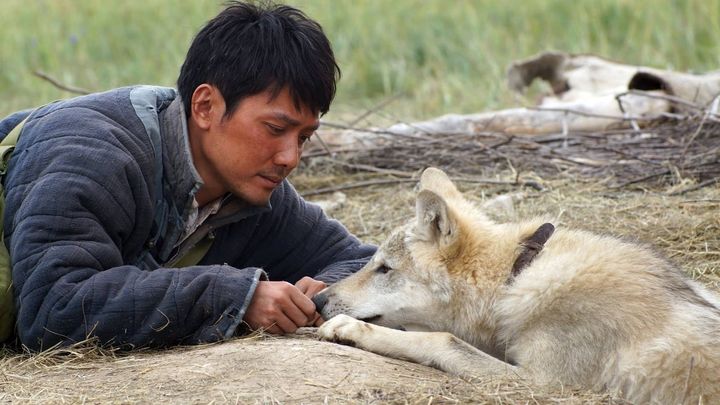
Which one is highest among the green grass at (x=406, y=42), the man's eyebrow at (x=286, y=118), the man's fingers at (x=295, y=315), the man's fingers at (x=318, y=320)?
the man's eyebrow at (x=286, y=118)

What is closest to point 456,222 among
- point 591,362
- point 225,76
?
point 591,362

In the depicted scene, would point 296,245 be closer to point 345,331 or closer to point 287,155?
point 287,155

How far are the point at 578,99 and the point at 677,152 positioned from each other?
183 centimetres

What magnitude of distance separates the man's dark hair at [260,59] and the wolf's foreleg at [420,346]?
2.95ft

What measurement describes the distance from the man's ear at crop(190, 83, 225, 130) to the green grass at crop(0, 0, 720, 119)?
6.18 m

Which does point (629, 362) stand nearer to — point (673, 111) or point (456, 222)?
point (456, 222)

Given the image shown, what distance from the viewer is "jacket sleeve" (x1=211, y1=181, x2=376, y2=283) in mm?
4832

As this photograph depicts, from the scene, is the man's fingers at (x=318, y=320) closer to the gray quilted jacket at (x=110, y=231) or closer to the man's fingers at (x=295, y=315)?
the man's fingers at (x=295, y=315)

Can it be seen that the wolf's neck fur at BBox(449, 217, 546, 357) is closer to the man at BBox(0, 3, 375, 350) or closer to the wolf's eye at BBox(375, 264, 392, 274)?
the wolf's eye at BBox(375, 264, 392, 274)

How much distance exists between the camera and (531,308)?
155 inches

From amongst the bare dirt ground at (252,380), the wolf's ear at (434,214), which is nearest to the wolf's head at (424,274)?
the wolf's ear at (434,214)

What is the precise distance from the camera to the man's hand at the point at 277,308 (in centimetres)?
400

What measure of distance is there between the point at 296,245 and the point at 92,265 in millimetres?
1324

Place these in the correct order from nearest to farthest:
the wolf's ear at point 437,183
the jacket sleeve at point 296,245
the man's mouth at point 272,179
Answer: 1. the man's mouth at point 272,179
2. the wolf's ear at point 437,183
3. the jacket sleeve at point 296,245
